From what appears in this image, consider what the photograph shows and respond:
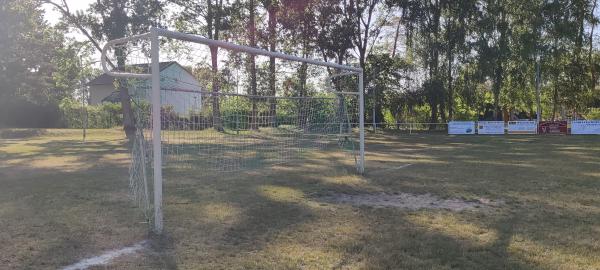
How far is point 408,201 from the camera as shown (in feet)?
24.3

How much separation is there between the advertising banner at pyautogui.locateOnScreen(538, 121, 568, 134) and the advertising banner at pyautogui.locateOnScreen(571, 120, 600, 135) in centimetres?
53

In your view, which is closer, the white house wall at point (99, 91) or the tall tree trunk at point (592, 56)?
the tall tree trunk at point (592, 56)

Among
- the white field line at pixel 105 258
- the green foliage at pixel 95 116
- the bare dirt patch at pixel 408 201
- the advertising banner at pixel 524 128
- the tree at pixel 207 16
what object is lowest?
the white field line at pixel 105 258

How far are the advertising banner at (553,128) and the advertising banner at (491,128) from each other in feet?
7.49

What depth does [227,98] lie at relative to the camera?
829 cm

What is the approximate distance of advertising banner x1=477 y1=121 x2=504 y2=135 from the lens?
28125 mm

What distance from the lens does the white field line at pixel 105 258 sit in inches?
172

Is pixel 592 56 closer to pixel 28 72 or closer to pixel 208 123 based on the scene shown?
pixel 208 123

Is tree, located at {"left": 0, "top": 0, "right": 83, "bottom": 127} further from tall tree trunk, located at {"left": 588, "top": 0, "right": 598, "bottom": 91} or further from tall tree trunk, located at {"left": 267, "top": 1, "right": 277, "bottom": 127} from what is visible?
tall tree trunk, located at {"left": 588, "top": 0, "right": 598, "bottom": 91}

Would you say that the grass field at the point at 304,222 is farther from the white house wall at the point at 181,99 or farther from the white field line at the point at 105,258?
the white house wall at the point at 181,99

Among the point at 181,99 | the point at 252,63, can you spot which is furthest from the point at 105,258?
the point at 252,63

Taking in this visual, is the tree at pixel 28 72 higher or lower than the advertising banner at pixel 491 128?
higher

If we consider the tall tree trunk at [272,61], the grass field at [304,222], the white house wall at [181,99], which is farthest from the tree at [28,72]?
the white house wall at [181,99]

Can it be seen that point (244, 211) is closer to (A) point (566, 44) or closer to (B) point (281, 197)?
(B) point (281, 197)
